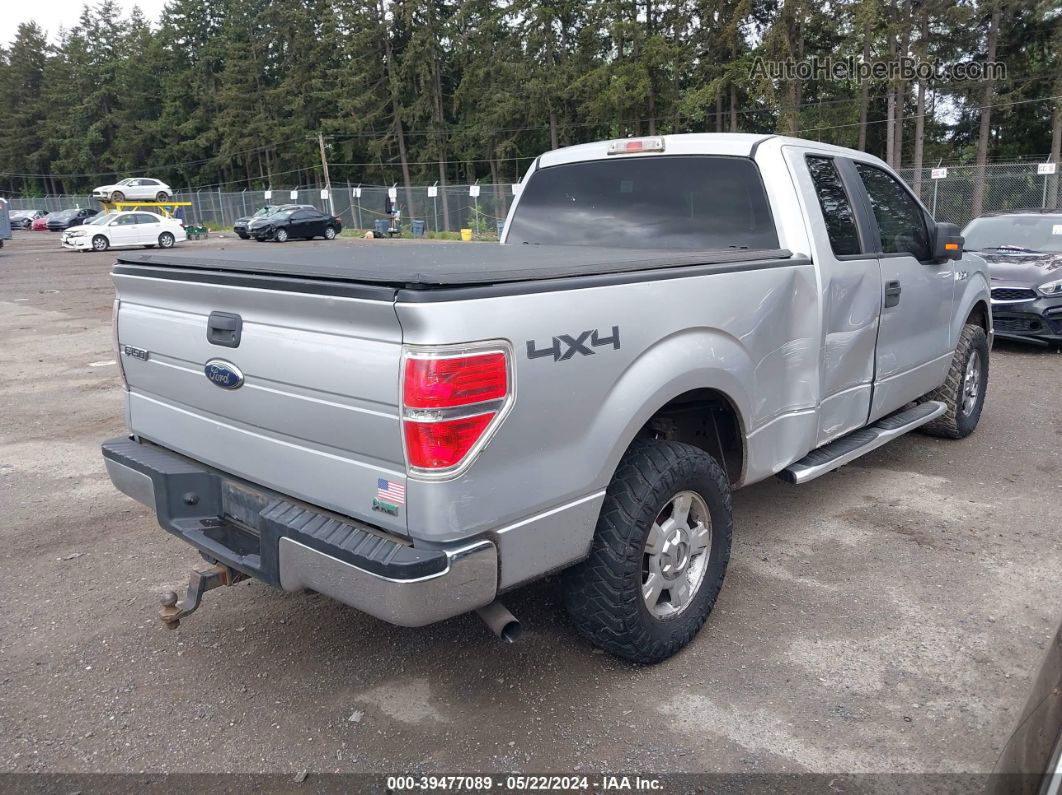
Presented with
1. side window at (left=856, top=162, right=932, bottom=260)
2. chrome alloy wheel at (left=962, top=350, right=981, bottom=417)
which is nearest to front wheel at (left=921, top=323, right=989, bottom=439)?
chrome alloy wheel at (left=962, top=350, right=981, bottom=417)

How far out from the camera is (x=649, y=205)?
4375 mm

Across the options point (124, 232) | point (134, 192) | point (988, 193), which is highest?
point (134, 192)

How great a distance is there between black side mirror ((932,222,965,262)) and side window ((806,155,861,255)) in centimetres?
102

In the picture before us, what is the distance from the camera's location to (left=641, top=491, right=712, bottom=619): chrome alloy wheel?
10.0ft

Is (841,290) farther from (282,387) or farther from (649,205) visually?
(282,387)

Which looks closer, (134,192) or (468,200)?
(468,200)

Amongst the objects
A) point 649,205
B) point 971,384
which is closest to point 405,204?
point 971,384

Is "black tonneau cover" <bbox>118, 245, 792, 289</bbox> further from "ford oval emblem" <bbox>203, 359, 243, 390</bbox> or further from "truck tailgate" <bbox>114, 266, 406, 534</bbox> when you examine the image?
"ford oval emblem" <bbox>203, 359, 243, 390</bbox>

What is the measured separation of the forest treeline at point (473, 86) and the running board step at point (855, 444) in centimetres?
3521

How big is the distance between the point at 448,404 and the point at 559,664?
4.75 ft

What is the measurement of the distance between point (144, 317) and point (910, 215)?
4.32 m

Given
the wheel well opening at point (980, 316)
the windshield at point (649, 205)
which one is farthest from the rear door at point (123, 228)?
the wheel well opening at point (980, 316)

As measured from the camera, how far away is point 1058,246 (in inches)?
386

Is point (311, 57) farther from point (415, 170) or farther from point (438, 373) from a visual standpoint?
point (438, 373)
